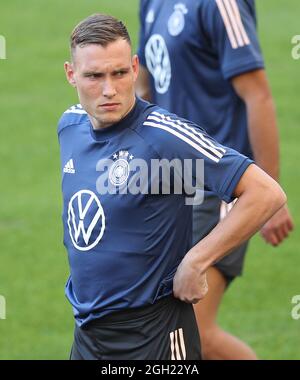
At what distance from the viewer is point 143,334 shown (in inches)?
201

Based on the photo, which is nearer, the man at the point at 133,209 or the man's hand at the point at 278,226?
the man at the point at 133,209

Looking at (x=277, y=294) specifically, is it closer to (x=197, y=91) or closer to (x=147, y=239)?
(x=197, y=91)

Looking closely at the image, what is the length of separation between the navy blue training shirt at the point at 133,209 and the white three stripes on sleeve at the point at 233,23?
1.42 m

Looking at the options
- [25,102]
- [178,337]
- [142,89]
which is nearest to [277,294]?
[142,89]

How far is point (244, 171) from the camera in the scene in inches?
191

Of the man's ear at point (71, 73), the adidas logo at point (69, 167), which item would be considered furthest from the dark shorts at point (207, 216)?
the man's ear at point (71, 73)

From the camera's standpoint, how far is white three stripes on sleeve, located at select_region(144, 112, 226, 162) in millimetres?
4879

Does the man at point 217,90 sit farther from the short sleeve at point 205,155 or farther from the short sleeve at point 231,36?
the short sleeve at point 205,155

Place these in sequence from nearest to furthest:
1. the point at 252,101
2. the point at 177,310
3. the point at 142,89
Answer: the point at 177,310 → the point at 252,101 → the point at 142,89

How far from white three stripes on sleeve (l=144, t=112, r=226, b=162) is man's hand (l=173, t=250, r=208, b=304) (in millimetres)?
438

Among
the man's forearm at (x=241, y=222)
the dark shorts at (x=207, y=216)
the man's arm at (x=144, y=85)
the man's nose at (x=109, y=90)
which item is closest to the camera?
the man's forearm at (x=241, y=222)

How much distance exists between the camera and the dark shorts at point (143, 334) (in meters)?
5.10

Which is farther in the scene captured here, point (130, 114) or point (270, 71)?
point (270, 71)

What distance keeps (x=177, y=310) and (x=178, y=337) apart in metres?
0.12
